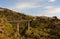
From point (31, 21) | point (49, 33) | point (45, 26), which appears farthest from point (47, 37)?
point (31, 21)

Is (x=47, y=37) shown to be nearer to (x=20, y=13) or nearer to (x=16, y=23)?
(x=16, y=23)

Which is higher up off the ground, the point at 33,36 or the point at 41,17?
the point at 41,17

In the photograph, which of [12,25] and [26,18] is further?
[26,18]

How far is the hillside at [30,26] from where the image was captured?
2050 cm

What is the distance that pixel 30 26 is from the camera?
22859mm

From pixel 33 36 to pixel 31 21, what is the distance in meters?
3.26

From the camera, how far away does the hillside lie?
67.3 feet

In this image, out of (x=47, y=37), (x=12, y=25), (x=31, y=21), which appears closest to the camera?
(x=47, y=37)

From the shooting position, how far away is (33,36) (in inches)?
810

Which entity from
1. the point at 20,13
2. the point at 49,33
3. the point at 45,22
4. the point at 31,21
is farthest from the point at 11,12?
the point at 49,33

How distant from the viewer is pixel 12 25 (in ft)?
71.4

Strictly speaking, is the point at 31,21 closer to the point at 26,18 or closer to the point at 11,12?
the point at 26,18

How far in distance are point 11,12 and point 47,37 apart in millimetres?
7056

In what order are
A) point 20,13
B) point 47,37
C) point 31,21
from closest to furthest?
1. point 47,37
2. point 31,21
3. point 20,13
